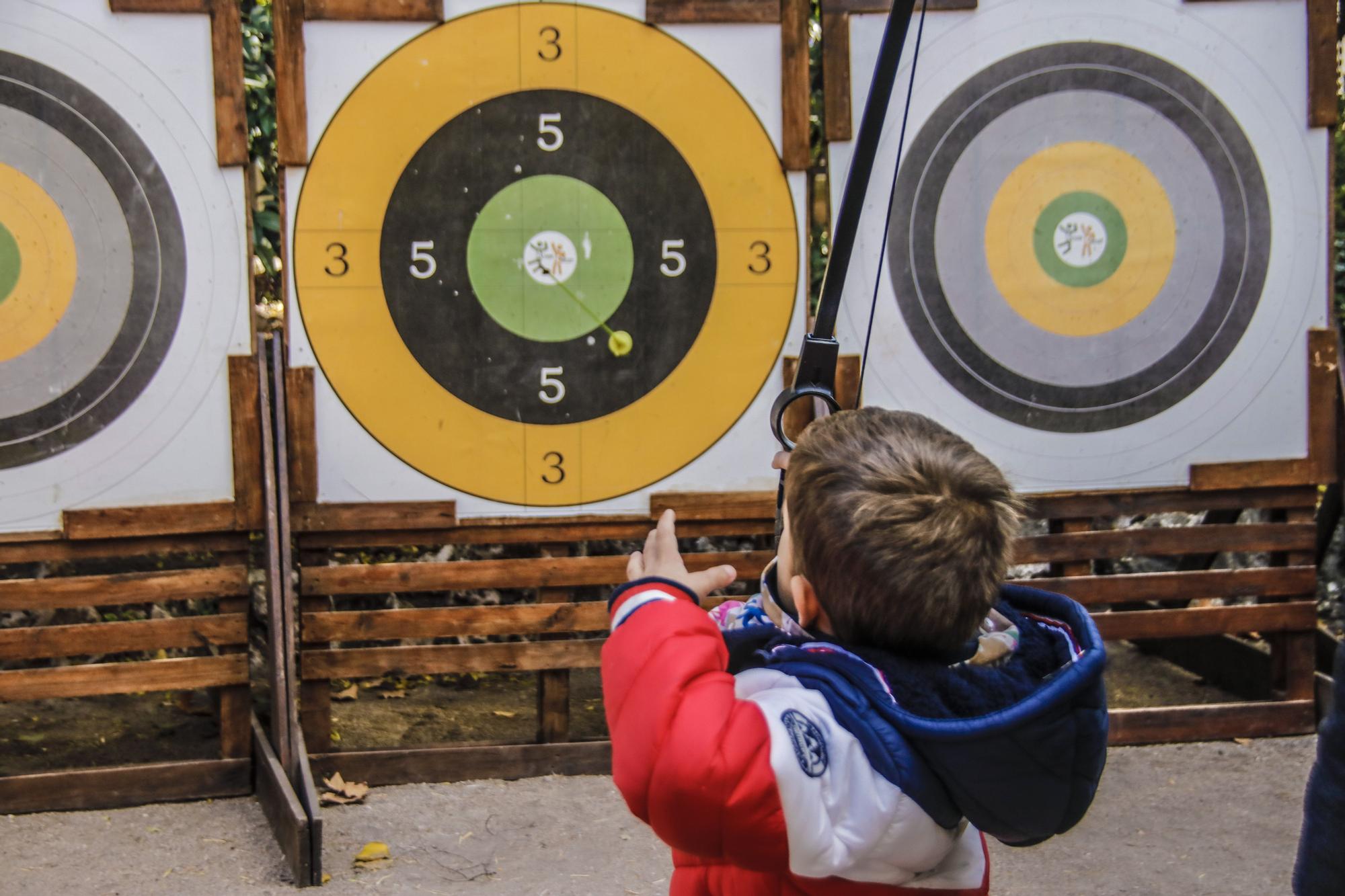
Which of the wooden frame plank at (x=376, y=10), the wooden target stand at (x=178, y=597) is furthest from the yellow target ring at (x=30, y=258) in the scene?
the wooden frame plank at (x=376, y=10)

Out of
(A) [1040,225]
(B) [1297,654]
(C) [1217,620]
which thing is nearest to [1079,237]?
(A) [1040,225]

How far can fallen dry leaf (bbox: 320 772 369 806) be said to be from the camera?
2.78m

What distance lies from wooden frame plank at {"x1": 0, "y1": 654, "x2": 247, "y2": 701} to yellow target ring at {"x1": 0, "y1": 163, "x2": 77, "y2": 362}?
29.9 inches

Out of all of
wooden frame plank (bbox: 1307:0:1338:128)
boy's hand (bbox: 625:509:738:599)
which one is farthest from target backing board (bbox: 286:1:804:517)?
boy's hand (bbox: 625:509:738:599)

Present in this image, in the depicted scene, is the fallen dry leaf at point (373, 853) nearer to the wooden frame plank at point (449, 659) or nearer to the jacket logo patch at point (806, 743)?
the wooden frame plank at point (449, 659)

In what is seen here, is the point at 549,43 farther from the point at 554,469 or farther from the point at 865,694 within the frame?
the point at 865,694

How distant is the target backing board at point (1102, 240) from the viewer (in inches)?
120

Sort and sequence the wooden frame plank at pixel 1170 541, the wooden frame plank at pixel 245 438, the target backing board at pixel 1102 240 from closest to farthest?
1. the wooden frame plank at pixel 245 438
2. the target backing board at pixel 1102 240
3. the wooden frame plank at pixel 1170 541

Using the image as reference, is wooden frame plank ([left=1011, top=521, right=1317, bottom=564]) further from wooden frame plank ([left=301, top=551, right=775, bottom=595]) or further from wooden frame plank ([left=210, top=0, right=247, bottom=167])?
wooden frame plank ([left=210, top=0, right=247, bottom=167])

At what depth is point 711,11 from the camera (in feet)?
9.53

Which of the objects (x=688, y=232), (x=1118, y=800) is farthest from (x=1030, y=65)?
(x=1118, y=800)

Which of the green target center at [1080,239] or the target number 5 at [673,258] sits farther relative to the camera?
the green target center at [1080,239]

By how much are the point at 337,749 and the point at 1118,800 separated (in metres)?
2.02

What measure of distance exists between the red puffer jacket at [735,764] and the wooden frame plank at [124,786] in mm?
2211
